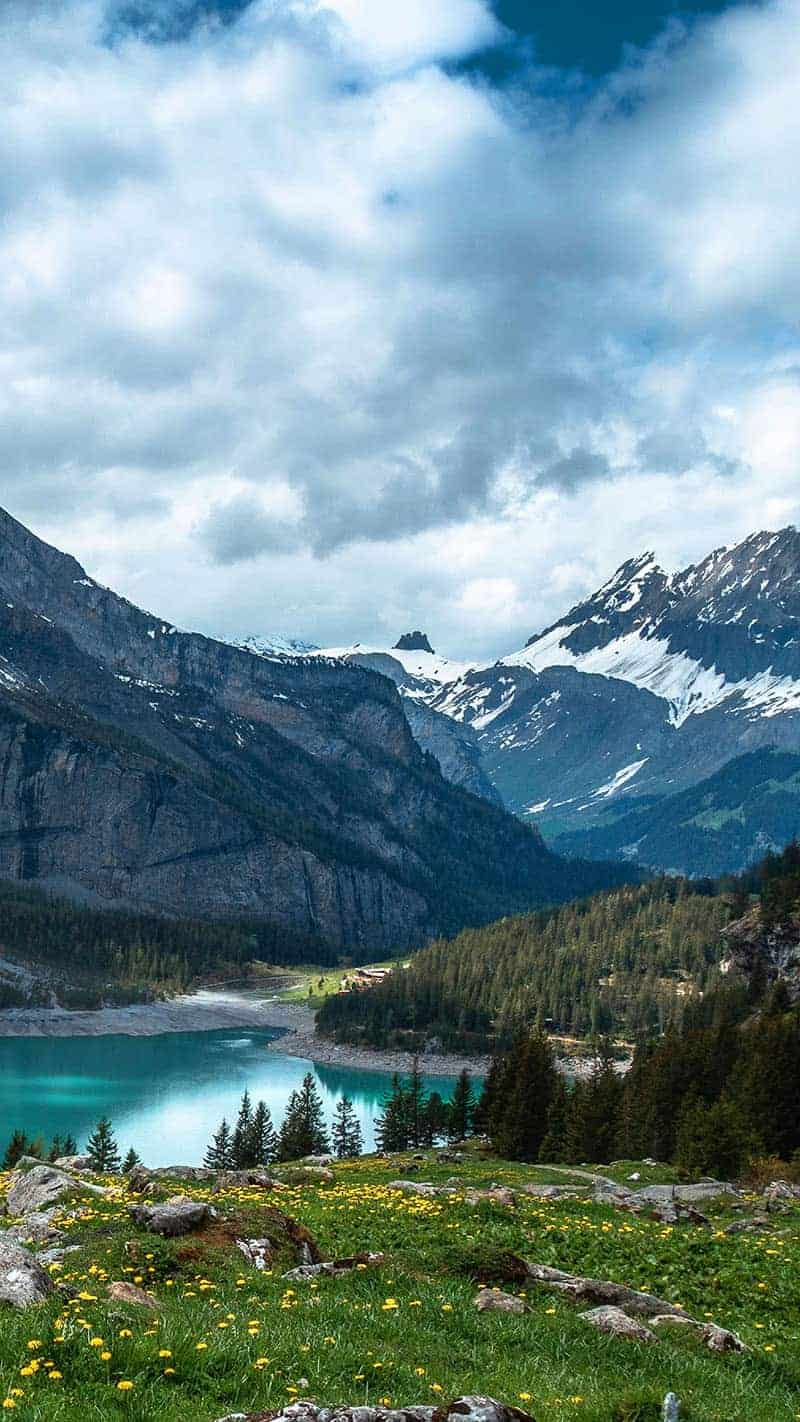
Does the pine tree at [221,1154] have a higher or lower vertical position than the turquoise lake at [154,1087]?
higher

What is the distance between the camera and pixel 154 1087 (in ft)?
500

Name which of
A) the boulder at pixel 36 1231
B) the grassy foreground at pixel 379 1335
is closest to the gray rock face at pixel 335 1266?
the grassy foreground at pixel 379 1335

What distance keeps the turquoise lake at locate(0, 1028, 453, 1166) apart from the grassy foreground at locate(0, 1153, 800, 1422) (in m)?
89.6

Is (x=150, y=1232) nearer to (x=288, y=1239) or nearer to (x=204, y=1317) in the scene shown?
(x=288, y=1239)

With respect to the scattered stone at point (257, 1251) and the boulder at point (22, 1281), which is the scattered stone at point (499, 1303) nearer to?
the scattered stone at point (257, 1251)

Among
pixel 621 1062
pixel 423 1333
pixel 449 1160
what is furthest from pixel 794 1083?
pixel 621 1062

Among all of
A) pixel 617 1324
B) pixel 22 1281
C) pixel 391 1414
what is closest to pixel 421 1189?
pixel 617 1324

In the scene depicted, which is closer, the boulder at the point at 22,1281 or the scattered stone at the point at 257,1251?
the boulder at the point at 22,1281

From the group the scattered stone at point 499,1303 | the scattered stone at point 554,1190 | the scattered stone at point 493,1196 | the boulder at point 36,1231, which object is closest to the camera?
the scattered stone at point 499,1303

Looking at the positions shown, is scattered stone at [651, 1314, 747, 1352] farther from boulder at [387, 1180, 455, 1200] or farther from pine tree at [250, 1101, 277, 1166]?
pine tree at [250, 1101, 277, 1166]

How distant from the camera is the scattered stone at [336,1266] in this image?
17.1 metres

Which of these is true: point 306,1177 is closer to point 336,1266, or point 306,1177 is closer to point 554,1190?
point 554,1190

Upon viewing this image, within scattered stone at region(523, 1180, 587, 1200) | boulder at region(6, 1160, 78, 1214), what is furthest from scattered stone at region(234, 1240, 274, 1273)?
scattered stone at region(523, 1180, 587, 1200)

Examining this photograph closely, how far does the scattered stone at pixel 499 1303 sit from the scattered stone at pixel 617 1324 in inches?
37.8
